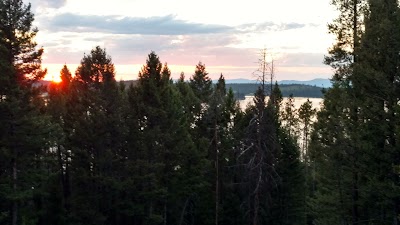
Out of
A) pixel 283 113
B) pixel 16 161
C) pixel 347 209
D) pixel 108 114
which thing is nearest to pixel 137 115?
pixel 108 114

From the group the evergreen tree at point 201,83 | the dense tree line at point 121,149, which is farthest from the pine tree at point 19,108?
the evergreen tree at point 201,83

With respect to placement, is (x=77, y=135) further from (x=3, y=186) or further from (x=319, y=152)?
(x=319, y=152)

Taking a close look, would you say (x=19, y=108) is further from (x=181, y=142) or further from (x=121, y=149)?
(x=181, y=142)

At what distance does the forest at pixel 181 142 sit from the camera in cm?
1473

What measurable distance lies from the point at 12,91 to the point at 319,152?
51.5ft

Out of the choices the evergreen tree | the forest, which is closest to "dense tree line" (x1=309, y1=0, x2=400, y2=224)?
Result: the forest

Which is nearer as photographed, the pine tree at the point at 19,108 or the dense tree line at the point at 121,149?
the pine tree at the point at 19,108

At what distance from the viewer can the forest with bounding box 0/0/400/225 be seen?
14.7 meters

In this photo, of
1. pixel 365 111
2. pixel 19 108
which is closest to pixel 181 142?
pixel 19 108

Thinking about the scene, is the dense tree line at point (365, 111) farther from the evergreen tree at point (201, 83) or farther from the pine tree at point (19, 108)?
the evergreen tree at point (201, 83)

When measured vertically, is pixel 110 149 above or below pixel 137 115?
below

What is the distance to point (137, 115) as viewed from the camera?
25.4 meters

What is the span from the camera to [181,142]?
26.4 metres

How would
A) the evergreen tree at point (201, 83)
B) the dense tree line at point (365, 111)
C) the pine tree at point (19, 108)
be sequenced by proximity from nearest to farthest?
1. the dense tree line at point (365, 111)
2. the pine tree at point (19, 108)
3. the evergreen tree at point (201, 83)
